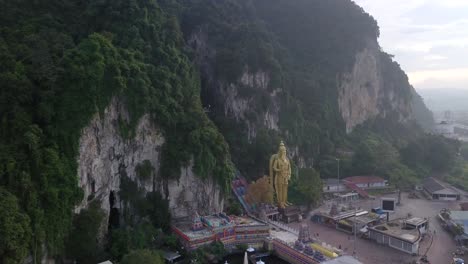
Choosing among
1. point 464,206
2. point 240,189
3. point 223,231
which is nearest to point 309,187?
point 240,189

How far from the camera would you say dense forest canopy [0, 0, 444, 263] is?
26109mm

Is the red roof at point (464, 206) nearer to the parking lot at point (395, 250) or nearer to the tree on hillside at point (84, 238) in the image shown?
the parking lot at point (395, 250)

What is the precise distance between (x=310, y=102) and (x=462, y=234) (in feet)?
92.2

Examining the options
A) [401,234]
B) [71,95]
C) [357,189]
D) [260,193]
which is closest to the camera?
[71,95]

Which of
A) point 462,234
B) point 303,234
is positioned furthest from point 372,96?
point 303,234

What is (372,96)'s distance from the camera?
69.9m

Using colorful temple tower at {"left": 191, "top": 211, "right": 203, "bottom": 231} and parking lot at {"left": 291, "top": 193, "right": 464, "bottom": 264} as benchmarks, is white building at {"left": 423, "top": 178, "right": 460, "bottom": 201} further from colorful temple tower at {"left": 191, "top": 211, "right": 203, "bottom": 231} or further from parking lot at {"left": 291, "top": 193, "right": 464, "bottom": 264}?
colorful temple tower at {"left": 191, "top": 211, "right": 203, "bottom": 231}

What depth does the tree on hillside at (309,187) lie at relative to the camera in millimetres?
43406

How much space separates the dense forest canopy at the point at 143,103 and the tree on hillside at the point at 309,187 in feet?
0.67

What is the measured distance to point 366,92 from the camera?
6900 cm

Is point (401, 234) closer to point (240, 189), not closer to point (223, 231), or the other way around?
point (223, 231)

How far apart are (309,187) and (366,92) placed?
30662 millimetres

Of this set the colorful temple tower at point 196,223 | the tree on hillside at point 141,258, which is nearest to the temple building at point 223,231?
the colorful temple tower at point 196,223

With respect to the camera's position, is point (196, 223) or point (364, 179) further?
point (364, 179)
